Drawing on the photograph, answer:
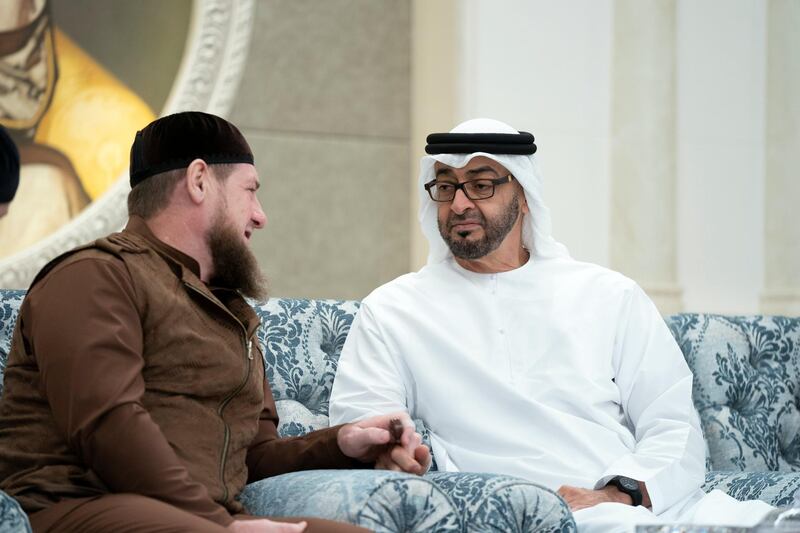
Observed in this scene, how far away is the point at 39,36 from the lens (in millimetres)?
4648

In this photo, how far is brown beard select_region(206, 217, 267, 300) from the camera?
2725 mm

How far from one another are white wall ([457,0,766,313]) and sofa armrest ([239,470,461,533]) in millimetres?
2808

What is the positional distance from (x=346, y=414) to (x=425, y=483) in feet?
2.84

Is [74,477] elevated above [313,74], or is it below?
below

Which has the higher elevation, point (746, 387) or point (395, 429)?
point (395, 429)

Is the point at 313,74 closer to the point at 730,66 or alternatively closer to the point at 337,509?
the point at 730,66

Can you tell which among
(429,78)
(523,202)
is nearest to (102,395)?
(523,202)

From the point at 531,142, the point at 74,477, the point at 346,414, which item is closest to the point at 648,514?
the point at 346,414

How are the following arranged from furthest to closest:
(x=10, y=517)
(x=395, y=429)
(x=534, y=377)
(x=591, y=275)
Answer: (x=591, y=275) < (x=534, y=377) < (x=395, y=429) < (x=10, y=517)

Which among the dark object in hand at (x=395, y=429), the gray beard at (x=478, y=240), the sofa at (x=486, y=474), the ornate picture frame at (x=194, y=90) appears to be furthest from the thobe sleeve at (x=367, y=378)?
the ornate picture frame at (x=194, y=90)

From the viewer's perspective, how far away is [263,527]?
92.8 inches

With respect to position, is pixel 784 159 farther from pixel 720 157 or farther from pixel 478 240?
pixel 478 240

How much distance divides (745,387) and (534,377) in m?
0.83

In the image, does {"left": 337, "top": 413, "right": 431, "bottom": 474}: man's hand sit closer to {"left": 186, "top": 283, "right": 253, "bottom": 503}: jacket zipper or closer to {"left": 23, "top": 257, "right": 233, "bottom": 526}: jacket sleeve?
{"left": 186, "top": 283, "right": 253, "bottom": 503}: jacket zipper
